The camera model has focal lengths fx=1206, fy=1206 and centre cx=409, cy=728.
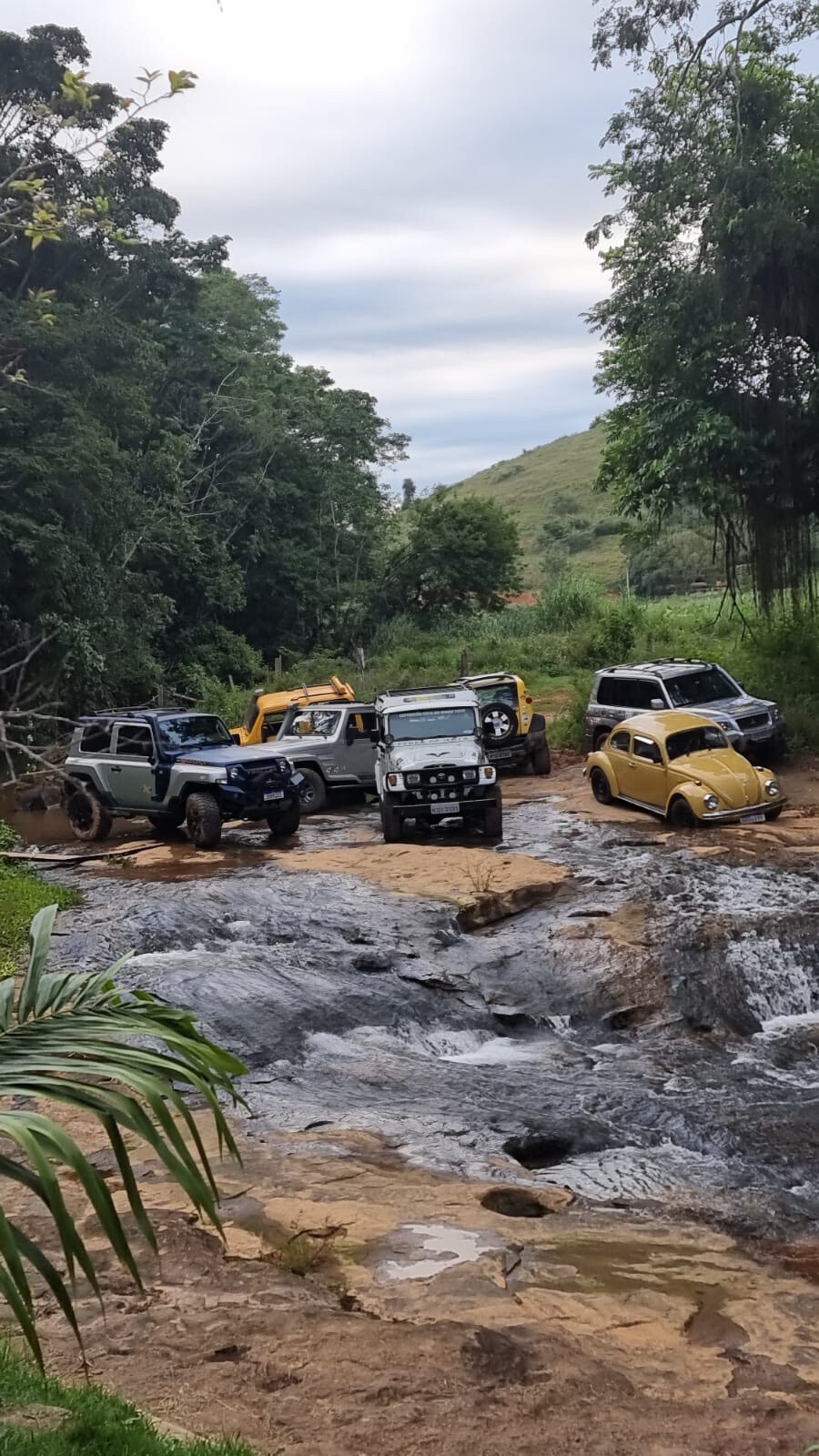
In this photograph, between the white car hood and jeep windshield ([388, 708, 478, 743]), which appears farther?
jeep windshield ([388, 708, 478, 743])

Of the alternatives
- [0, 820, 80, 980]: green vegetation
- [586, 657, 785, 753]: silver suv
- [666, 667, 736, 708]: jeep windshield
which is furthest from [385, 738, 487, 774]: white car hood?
[0, 820, 80, 980]: green vegetation

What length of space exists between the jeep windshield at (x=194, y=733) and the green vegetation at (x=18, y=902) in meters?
2.94

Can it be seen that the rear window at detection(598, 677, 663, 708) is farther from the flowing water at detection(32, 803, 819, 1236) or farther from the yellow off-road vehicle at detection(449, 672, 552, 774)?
the flowing water at detection(32, 803, 819, 1236)

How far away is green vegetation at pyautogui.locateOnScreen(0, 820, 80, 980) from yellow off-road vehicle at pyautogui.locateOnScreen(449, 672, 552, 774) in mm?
9003

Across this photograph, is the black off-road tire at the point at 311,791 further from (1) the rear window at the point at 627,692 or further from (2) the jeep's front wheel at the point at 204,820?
(1) the rear window at the point at 627,692

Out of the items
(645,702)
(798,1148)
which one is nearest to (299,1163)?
(798,1148)

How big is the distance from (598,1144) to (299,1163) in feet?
6.58

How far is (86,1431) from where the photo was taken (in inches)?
146

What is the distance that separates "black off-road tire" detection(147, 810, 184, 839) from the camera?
1750cm

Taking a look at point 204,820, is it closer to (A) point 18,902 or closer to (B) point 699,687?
(A) point 18,902

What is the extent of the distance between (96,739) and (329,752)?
3.85m

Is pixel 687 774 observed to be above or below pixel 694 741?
below

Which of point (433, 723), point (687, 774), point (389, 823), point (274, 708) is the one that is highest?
point (274, 708)

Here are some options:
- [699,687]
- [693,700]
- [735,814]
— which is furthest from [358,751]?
[735,814]
